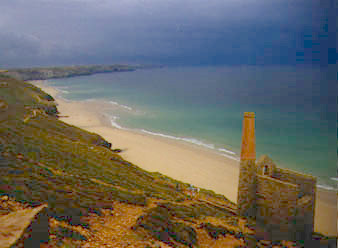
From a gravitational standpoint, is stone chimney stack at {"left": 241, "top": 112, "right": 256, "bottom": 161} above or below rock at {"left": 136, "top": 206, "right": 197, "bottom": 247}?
above

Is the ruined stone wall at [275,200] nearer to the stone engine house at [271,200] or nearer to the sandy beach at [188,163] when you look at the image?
the stone engine house at [271,200]

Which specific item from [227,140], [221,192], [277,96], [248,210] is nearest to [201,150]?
[227,140]

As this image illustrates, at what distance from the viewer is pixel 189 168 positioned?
992 inches

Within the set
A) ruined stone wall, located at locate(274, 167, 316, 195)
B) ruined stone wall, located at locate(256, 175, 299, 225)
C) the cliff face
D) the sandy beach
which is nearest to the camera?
ruined stone wall, located at locate(256, 175, 299, 225)

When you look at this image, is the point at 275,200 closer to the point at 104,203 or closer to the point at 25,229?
the point at 104,203

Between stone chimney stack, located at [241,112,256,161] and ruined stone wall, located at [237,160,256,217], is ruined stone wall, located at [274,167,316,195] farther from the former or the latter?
stone chimney stack, located at [241,112,256,161]

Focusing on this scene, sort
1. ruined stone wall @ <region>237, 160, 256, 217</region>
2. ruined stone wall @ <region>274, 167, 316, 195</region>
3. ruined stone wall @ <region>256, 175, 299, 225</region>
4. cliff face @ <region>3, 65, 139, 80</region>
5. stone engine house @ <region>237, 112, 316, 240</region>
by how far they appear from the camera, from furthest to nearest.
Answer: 1. cliff face @ <region>3, 65, 139, 80</region>
2. ruined stone wall @ <region>274, 167, 316, 195</region>
3. ruined stone wall @ <region>237, 160, 256, 217</region>
4. stone engine house @ <region>237, 112, 316, 240</region>
5. ruined stone wall @ <region>256, 175, 299, 225</region>

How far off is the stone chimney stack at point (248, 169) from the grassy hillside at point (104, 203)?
0.79 meters

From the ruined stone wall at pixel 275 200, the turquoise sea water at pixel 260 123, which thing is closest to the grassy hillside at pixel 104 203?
the ruined stone wall at pixel 275 200

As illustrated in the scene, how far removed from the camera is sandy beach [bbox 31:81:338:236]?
18.9m

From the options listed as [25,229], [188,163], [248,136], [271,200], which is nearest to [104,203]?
[25,229]

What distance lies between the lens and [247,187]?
12648 mm

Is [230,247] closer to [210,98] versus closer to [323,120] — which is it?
[323,120]

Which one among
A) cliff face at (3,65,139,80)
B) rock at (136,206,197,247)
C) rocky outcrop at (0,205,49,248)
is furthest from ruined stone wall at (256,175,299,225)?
cliff face at (3,65,139,80)
